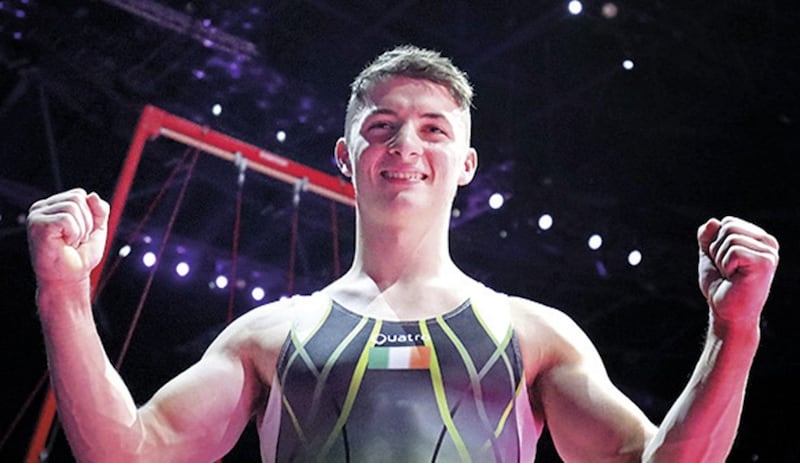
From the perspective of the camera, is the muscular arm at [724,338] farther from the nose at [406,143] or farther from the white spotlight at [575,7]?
the white spotlight at [575,7]

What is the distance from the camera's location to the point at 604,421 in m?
2.24

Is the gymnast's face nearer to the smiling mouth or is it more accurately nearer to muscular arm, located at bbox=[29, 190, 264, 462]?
the smiling mouth

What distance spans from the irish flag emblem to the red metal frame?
66.1 inches

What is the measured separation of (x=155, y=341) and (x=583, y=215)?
3.06 m

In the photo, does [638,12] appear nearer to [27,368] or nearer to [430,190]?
[430,190]

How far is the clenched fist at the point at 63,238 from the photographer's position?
1968mm

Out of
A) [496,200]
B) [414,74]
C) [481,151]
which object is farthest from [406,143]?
[496,200]

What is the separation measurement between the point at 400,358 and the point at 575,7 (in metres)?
3.98

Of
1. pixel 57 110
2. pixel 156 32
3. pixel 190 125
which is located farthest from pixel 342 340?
pixel 57 110

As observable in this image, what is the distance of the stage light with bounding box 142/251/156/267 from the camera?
6500mm

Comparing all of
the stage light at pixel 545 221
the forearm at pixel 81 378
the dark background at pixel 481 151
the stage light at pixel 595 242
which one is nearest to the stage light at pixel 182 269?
the dark background at pixel 481 151

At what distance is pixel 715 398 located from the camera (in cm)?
192

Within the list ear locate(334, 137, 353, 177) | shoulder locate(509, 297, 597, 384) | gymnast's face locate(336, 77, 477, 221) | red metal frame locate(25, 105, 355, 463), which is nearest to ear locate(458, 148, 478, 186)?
gymnast's face locate(336, 77, 477, 221)

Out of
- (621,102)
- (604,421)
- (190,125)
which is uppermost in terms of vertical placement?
(621,102)
